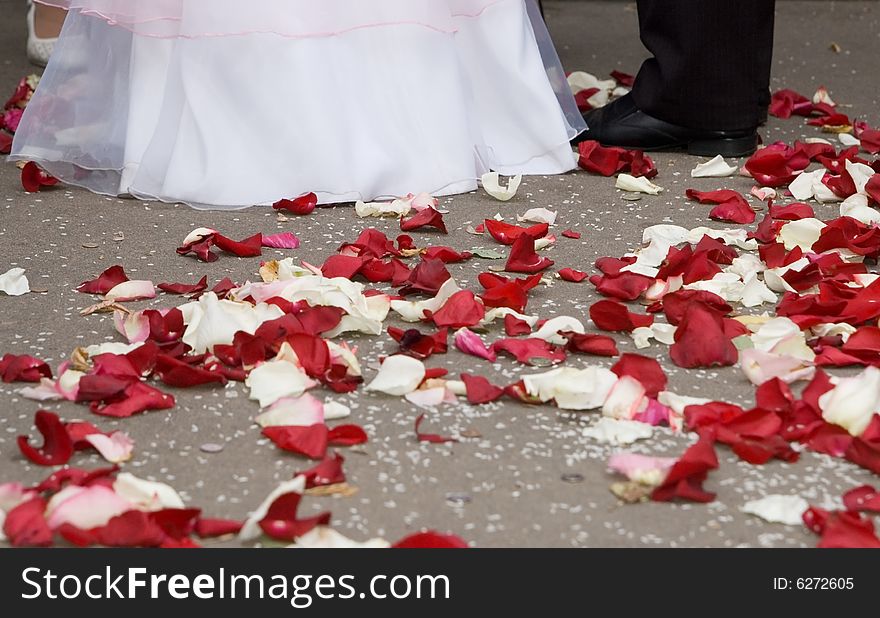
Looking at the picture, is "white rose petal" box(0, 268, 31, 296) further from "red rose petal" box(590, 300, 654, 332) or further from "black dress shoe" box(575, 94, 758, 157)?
"black dress shoe" box(575, 94, 758, 157)

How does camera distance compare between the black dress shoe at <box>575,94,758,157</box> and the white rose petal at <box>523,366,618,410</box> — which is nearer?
the white rose petal at <box>523,366,618,410</box>

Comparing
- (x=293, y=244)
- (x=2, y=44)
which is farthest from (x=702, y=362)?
(x=2, y=44)

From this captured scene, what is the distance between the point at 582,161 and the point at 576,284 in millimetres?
496

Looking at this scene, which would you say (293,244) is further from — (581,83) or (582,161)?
(581,83)

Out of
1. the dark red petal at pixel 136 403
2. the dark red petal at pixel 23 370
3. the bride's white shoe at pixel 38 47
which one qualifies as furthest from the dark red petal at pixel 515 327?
the bride's white shoe at pixel 38 47

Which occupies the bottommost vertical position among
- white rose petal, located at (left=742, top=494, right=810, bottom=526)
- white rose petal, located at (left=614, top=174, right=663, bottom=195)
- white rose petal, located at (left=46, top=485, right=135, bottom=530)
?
white rose petal, located at (left=614, top=174, right=663, bottom=195)

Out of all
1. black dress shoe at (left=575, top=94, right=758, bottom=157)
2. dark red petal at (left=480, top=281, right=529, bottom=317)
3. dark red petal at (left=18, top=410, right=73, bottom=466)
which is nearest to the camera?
dark red petal at (left=18, top=410, right=73, bottom=466)

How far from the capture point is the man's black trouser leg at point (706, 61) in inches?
72.0

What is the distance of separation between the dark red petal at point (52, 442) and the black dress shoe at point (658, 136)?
1.20 meters

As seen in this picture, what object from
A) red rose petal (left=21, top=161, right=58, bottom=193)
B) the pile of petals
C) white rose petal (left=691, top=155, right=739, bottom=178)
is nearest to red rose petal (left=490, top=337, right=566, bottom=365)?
white rose petal (left=691, top=155, right=739, bottom=178)

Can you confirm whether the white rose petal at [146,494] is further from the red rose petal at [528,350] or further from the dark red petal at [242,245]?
the dark red petal at [242,245]

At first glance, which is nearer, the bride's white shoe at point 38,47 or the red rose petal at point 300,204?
the red rose petal at point 300,204

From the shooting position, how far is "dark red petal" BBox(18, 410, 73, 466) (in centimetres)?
94
